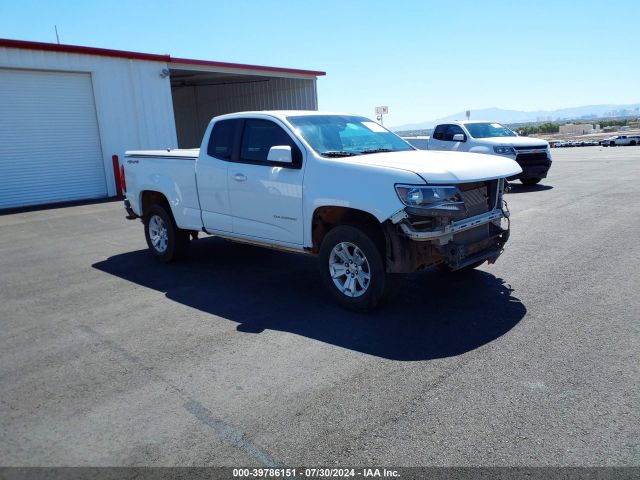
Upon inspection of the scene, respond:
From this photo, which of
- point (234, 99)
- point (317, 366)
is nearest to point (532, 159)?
point (317, 366)

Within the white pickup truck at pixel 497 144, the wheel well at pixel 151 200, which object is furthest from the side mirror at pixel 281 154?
the white pickup truck at pixel 497 144

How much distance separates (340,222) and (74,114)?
14036 millimetres

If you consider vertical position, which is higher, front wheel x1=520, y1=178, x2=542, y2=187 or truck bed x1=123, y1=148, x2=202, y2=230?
truck bed x1=123, y1=148, x2=202, y2=230

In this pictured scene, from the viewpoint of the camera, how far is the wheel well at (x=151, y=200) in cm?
803

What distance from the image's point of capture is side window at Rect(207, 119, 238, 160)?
22.3 ft

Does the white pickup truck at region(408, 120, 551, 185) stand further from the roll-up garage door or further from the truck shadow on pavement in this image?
the roll-up garage door

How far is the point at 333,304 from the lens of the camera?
228 inches

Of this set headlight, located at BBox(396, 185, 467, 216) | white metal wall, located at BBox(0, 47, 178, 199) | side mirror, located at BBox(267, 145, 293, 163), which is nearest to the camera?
headlight, located at BBox(396, 185, 467, 216)

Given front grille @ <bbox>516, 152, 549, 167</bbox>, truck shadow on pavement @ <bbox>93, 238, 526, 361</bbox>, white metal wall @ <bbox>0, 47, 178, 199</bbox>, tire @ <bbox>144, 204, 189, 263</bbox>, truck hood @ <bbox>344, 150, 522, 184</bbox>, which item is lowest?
truck shadow on pavement @ <bbox>93, 238, 526, 361</bbox>

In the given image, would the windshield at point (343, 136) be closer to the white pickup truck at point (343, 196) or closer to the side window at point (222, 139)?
the white pickup truck at point (343, 196)

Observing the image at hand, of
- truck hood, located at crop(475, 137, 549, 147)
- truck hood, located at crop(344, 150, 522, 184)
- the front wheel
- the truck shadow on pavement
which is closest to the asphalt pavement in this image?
the truck shadow on pavement

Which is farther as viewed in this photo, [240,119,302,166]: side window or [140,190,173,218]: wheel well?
[140,190,173,218]: wheel well

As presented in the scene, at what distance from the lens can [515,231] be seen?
353 inches

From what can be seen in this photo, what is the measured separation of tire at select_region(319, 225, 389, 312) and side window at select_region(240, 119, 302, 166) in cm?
134
